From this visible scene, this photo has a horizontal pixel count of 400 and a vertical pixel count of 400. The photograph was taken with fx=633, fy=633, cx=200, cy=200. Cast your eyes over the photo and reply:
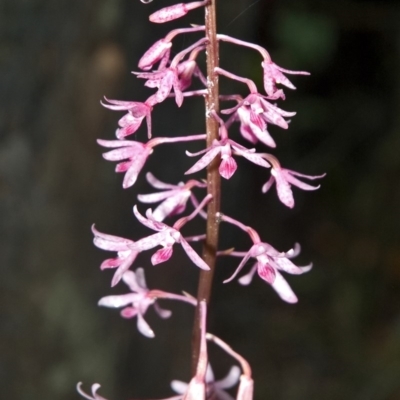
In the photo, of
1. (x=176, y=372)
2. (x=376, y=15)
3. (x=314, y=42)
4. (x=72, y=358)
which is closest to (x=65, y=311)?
(x=72, y=358)

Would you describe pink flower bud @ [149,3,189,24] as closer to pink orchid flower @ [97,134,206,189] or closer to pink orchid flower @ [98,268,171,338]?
pink orchid flower @ [97,134,206,189]

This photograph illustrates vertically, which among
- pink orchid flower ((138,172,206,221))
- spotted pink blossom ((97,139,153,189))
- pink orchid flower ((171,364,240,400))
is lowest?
pink orchid flower ((171,364,240,400))

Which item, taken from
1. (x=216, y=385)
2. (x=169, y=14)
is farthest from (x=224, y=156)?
(x=216, y=385)

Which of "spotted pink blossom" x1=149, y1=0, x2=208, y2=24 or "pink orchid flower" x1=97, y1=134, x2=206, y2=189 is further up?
"spotted pink blossom" x1=149, y1=0, x2=208, y2=24

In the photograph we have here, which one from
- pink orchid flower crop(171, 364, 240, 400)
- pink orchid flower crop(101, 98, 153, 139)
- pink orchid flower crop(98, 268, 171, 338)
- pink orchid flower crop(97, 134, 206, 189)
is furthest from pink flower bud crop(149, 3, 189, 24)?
pink orchid flower crop(171, 364, 240, 400)

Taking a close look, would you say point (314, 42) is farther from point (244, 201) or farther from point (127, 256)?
point (127, 256)

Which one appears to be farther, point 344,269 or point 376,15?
point 344,269
